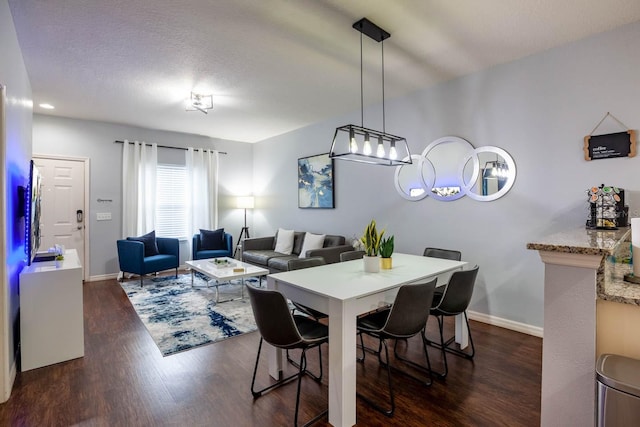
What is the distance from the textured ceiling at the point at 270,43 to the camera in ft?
7.73

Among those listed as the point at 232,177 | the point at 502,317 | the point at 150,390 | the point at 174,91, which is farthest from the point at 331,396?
the point at 232,177

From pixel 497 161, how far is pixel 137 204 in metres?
5.75

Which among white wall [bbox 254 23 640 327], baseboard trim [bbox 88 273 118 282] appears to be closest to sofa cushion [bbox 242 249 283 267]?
white wall [bbox 254 23 640 327]

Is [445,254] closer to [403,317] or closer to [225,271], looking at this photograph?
[403,317]

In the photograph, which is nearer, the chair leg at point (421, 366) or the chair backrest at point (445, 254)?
the chair leg at point (421, 366)

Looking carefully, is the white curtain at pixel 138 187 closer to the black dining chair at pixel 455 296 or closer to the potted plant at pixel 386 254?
the potted plant at pixel 386 254

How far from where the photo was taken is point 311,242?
17.1ft

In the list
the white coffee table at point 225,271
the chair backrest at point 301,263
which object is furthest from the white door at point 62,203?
the chair backrest at point 301,263

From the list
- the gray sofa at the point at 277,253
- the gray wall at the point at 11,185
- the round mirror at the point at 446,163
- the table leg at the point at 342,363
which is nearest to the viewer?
the table leg at the point at 342,363

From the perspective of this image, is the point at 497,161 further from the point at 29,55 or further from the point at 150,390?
the point at 29,55

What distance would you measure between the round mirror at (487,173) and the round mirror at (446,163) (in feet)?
0.24

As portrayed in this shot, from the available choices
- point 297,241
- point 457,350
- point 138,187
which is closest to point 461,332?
point 457,350

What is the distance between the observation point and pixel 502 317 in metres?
3.36

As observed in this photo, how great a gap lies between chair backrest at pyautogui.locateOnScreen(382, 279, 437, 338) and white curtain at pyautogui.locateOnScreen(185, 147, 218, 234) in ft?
17.4
